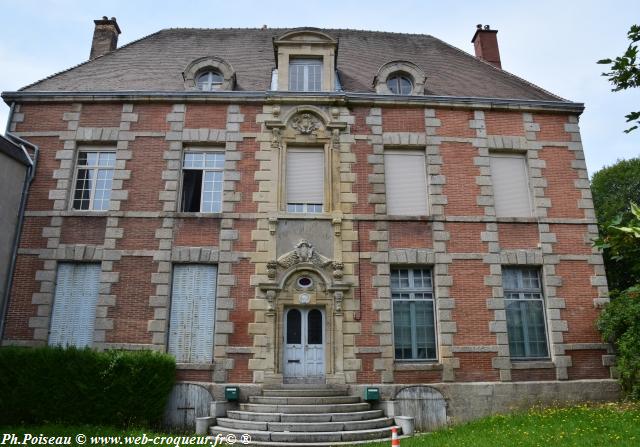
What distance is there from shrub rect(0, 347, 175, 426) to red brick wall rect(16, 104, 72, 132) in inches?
214

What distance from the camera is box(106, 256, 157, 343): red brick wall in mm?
10188

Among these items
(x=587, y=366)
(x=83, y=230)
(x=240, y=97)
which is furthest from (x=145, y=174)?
(x=587, y=366)

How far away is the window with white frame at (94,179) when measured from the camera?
11.3 meters

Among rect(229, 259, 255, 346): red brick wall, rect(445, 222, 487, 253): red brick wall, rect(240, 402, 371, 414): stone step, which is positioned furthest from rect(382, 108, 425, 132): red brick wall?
rect(240, 402, 371, 414): stone step

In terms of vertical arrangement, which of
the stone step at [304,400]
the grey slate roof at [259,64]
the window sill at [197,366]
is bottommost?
the stone step at [304,400]

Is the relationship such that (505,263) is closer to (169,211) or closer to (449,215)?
(449,215)

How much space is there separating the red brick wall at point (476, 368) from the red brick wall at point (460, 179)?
3.18 meters

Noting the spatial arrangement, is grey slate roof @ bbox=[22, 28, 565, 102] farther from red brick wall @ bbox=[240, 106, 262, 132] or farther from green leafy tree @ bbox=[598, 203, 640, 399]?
green leafy tree @ bbox=[598, 203, 640, 399]

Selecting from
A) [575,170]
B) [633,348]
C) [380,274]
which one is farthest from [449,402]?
[575,170]

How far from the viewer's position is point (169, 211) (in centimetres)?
1097

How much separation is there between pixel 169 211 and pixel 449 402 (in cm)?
735

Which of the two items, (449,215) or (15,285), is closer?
(15,285)

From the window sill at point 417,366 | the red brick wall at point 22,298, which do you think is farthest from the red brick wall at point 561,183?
the red brick wall at point 22,298

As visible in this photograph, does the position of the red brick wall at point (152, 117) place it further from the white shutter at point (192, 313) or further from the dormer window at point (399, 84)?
the dormer window at point (399, 84)
